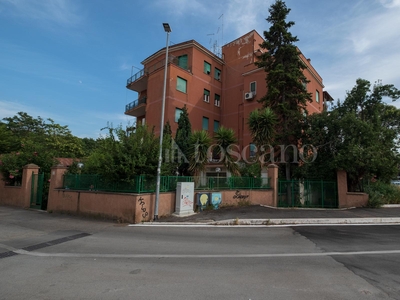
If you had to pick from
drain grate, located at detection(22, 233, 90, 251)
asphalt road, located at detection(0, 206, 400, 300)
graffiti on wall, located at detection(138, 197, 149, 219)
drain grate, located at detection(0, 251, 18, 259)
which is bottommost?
drain grate, located at detection(22, 233, 90, 251)

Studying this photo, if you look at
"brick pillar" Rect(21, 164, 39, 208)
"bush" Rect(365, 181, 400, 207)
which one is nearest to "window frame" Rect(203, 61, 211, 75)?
"brick pillar" Rect(21, 164, 39, 208)

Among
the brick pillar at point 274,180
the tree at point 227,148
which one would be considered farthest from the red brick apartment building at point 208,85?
the brick pillar at point 274,180

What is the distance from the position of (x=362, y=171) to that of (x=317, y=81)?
57.7 feet

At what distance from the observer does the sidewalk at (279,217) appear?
10430 mm

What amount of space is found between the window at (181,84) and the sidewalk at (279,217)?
1516 centimetres

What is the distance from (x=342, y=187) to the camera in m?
14.4

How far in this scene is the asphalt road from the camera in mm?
3883

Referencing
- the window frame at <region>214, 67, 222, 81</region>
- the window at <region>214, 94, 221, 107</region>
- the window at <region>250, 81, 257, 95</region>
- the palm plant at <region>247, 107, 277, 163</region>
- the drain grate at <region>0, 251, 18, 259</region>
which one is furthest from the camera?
the window frame at <region>214, 67, 222, 81</region>

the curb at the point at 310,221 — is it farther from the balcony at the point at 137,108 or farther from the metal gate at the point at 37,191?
the balcony at the point at 137,108

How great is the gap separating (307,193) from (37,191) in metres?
17.3

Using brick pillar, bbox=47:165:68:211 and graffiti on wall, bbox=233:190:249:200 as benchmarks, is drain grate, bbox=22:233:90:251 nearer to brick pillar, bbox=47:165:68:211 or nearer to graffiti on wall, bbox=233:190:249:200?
brick pillar, bbox=47:165:68:211

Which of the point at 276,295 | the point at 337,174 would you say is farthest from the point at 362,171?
the point at 276,295

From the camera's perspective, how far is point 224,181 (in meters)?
13.9

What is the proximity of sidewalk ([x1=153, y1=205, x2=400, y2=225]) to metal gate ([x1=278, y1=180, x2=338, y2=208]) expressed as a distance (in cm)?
228
